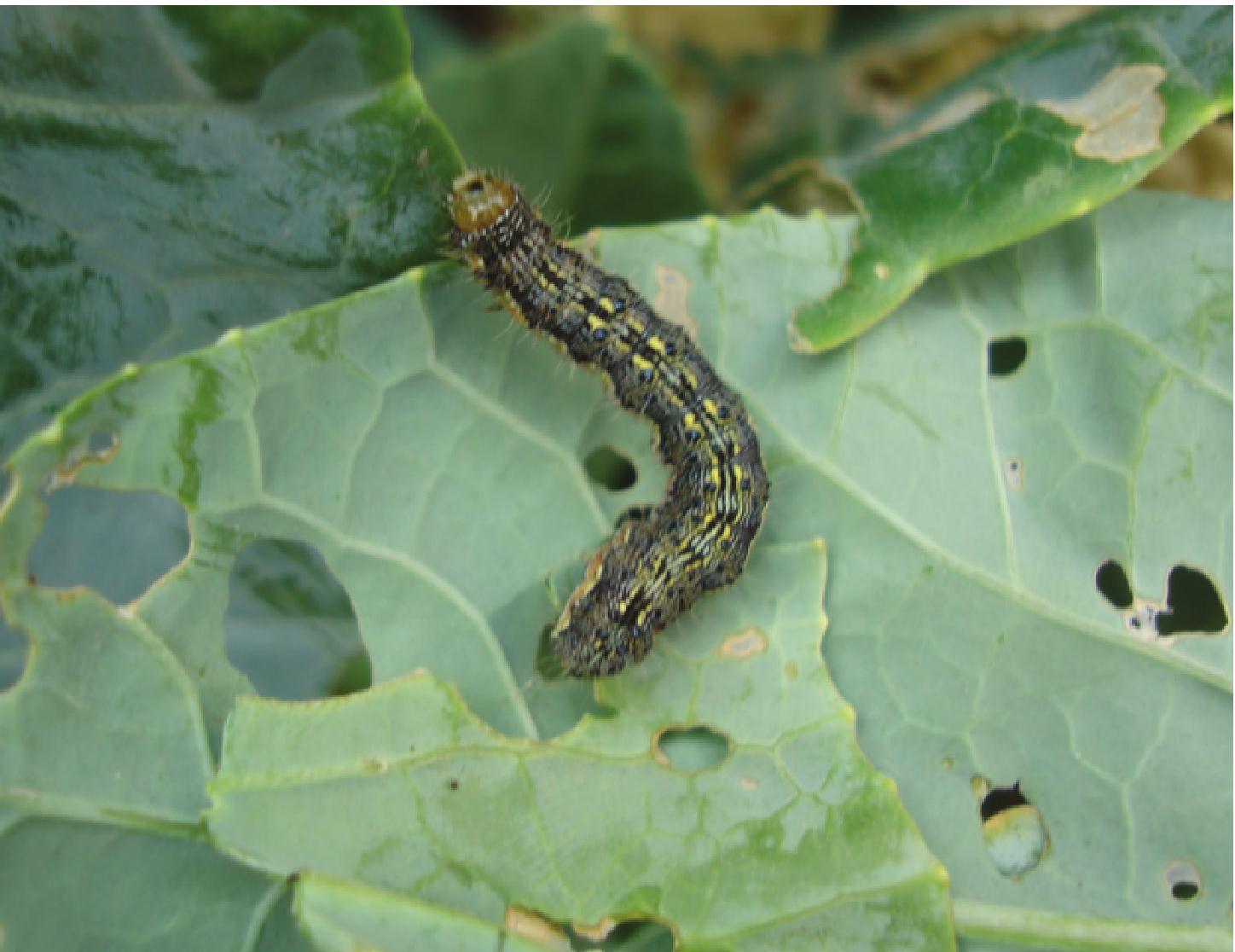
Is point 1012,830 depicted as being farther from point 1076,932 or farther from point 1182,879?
point 1182,879

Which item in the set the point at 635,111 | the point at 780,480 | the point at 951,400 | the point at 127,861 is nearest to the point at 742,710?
the point at 780,480

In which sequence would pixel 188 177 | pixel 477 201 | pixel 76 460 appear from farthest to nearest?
pixel 477 201, pixel 188 177, pixel 76 460

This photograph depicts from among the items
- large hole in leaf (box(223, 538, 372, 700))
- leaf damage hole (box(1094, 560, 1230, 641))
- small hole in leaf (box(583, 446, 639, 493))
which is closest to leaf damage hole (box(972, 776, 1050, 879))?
leaf damage hole (box(1094, 560, 1230, 641))

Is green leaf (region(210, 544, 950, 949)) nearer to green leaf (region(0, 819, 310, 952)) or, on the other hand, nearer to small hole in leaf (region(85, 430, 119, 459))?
green leaf (region(0, 819, 310, 952))

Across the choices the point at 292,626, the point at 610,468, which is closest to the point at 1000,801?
the point at 610,468

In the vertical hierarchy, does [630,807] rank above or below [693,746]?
below

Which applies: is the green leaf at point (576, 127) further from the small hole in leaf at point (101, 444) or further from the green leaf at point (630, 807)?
the green leaf at point (630, 807)
